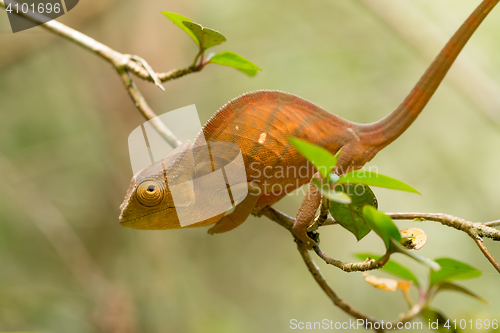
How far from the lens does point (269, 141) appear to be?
1.75 m

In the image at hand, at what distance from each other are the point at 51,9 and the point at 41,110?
2.97 m

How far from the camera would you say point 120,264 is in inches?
191

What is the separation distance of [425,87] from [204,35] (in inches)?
44.1

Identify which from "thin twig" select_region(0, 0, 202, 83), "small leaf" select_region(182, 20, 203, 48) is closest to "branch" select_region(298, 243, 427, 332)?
"small leaf" select_region(182, 20, 203, 48)

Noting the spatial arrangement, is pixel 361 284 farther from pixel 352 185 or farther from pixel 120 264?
→ pixel 352 185

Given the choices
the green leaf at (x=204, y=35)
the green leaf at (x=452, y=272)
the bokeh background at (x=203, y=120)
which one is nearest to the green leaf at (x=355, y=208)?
the green leaf at (x=452, y=272)

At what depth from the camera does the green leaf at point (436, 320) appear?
0.96 m

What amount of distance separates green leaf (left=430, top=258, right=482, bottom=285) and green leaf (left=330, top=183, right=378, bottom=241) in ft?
0.78

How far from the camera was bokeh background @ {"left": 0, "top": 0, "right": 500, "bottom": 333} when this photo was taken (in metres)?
4.20

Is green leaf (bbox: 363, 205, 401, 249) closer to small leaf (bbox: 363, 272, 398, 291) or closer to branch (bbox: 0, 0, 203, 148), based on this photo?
small leaf (bbox: 363, 272, 398, 291)

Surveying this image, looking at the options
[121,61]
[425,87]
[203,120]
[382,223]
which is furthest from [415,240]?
[203,120]

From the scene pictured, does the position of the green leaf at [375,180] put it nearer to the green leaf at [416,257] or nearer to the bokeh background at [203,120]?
the green leaf at [416,257]

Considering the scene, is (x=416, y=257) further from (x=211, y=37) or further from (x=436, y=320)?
(x=211, y=37)

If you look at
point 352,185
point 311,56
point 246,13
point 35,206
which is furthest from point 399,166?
point 35,206
